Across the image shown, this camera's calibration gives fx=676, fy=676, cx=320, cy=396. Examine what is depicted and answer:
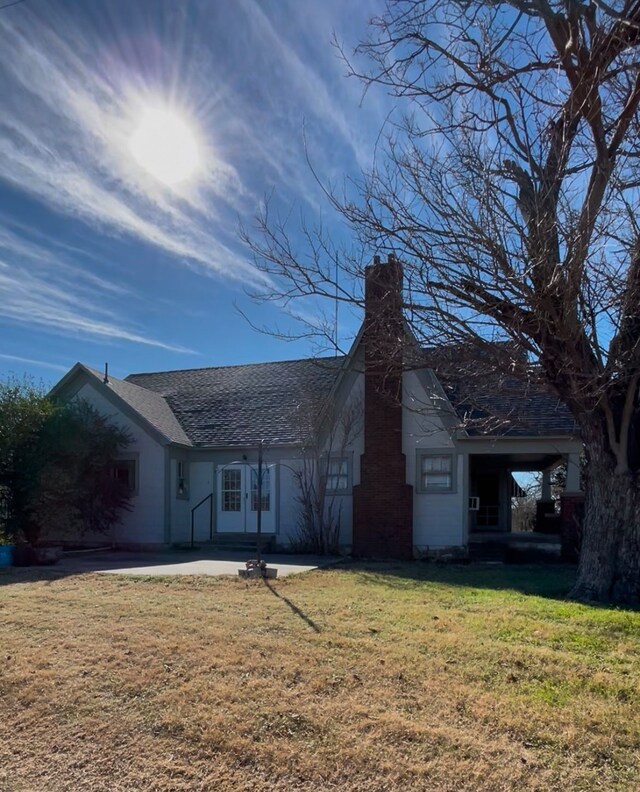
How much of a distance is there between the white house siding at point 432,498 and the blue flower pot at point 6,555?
8883mm

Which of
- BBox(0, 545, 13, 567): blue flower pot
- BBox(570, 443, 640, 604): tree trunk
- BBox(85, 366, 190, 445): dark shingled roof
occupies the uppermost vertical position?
BBox(85, 366, 190, 445): dark shingled roof

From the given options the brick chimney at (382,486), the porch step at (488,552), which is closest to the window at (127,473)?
the brick chimney at (382,486)

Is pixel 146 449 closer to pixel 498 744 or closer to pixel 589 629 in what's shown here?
pixel 589 629

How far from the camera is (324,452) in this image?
668 inches

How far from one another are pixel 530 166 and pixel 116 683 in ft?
23.6

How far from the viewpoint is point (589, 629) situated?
24.6ft

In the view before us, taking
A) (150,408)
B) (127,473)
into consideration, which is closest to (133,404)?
(150,408)

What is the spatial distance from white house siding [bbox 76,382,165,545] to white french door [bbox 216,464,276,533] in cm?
168

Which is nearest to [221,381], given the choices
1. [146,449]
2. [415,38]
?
[146,449]

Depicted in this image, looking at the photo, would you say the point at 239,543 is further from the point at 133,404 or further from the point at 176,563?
the point at 133,404

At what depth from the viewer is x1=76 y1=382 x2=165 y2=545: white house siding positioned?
17.9 meters

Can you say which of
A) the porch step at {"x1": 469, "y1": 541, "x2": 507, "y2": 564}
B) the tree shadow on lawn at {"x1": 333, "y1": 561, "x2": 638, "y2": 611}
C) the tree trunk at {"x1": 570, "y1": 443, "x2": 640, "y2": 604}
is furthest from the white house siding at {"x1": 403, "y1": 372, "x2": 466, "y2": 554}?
the tree trunk at {"x1": 570, "y1": 443, "x2": 640, "y2": 604}

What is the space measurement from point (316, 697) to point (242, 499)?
528 inches

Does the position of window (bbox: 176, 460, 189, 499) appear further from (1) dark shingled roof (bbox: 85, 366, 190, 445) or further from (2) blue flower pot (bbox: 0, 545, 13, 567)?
(2) blue flower pot (bbox: 0, 545, 13, 567)
